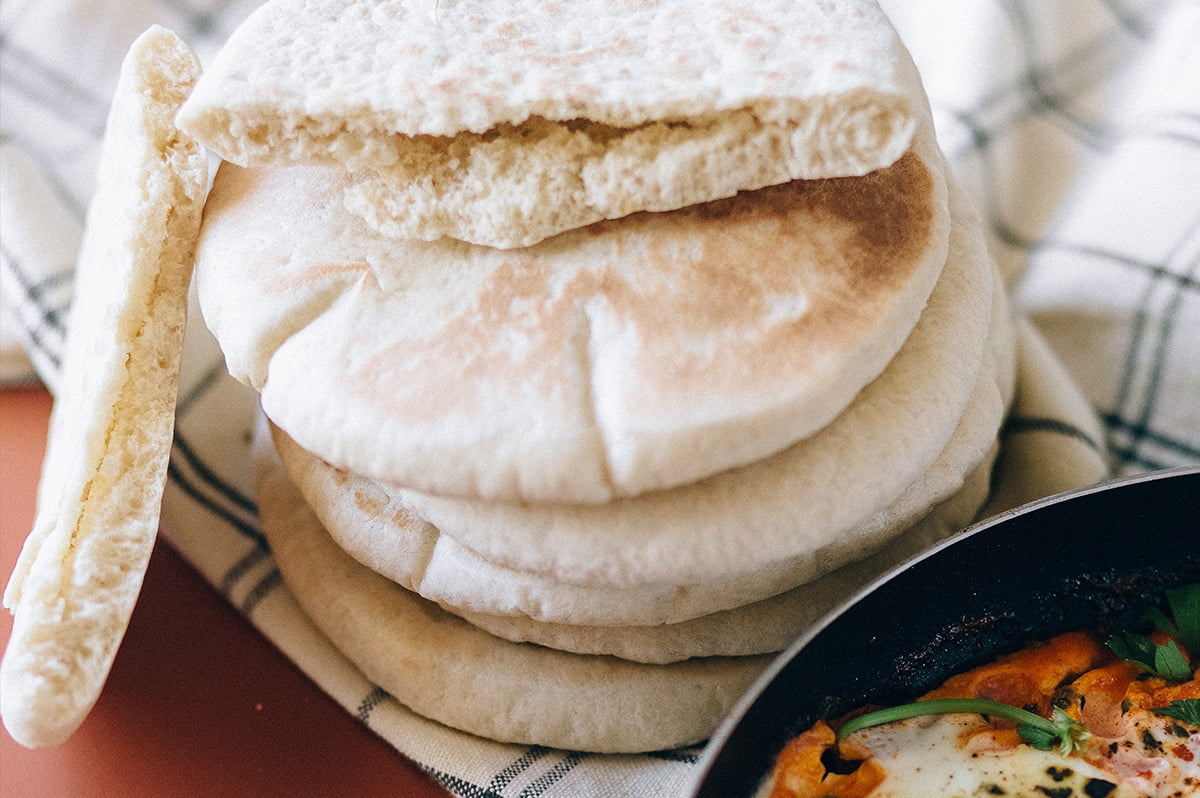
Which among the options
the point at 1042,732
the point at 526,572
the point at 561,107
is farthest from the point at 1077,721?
the point at 561,107

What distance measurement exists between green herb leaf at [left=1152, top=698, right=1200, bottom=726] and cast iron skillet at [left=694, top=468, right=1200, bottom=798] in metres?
0.09

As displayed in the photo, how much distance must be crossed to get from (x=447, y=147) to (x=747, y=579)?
490 mm

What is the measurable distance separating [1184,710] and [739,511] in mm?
440

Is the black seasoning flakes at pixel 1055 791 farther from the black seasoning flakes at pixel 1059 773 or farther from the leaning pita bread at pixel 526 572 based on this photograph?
the leaning pita bread at pixel 526 572

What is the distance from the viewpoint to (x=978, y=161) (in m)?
1.61

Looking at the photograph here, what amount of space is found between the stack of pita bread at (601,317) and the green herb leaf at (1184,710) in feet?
0.88

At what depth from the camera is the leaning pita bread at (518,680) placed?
40.0 inches

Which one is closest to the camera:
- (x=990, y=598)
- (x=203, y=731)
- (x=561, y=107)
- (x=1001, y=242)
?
(x=561, y=107)

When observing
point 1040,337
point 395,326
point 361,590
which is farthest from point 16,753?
point 1040,337

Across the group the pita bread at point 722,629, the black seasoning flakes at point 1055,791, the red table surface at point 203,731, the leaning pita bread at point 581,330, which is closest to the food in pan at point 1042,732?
the black seasoning flakes at point 1055,791

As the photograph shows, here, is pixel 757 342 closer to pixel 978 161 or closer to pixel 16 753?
pixel 16 753

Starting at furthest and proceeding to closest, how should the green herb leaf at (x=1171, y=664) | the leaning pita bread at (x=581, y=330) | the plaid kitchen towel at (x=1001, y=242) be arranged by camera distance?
the plaid kitchen towel at (x=1001, y=242) < the green herb leaf at (x=1171, y=664) < the leaning pita bread at (x=581, y=330)

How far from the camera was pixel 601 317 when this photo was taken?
2.82ft

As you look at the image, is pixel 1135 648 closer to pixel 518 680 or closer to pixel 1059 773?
pixel 1059 773
